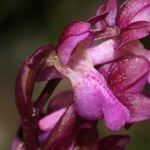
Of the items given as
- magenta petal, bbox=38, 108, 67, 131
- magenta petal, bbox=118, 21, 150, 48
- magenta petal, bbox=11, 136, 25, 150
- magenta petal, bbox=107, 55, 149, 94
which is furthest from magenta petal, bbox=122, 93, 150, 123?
magenta petal, bbox=11, 136, 25, 150

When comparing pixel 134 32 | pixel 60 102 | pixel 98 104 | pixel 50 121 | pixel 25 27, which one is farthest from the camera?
pixel 25 27

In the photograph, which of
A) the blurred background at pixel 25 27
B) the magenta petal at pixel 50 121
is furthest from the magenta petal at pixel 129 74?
the blurred background at pixel 25 27

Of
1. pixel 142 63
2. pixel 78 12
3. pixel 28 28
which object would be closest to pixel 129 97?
pixel 142 63

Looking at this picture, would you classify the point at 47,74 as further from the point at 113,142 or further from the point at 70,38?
the point at 113,142

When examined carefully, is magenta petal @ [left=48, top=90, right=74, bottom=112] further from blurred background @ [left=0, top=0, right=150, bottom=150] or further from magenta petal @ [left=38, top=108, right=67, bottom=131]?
blurred background @ [left=0, top=0, right=150, bottom=150]

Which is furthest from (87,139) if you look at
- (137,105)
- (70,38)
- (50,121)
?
(70,38)

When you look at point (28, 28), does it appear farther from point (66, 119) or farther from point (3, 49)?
point (66, 119)

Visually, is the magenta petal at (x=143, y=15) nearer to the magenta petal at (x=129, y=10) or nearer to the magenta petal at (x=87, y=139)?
the magenta petal at (x=129, y=10)
